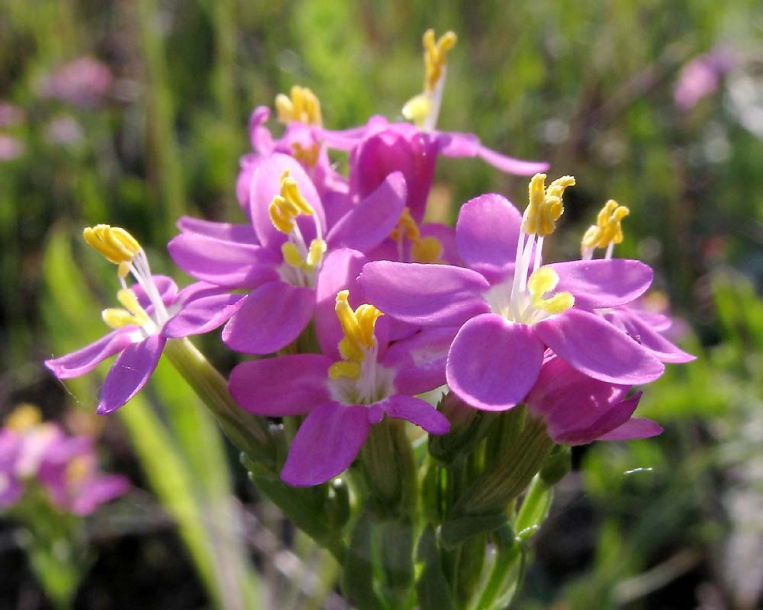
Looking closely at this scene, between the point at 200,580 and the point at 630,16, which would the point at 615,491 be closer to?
the point at 200,580

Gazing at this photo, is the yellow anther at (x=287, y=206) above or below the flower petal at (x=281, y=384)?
above

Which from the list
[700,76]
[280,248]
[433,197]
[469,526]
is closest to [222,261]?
[280,248]

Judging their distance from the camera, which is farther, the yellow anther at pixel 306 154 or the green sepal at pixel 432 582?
the yellow anther at pixel 306 154

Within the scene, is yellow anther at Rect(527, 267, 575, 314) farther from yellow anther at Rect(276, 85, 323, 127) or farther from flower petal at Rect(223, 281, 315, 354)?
yellow anther at Rect(276, 85, 323, 127)

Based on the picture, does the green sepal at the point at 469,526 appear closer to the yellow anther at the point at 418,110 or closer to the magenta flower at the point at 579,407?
the magenta flower at the point at 579,407

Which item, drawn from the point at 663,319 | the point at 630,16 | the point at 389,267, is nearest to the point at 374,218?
the point at 389,267

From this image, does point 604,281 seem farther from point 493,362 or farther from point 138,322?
point 138,322

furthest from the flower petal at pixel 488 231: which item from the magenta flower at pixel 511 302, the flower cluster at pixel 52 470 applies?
the flower cluster at pixel 52 470
